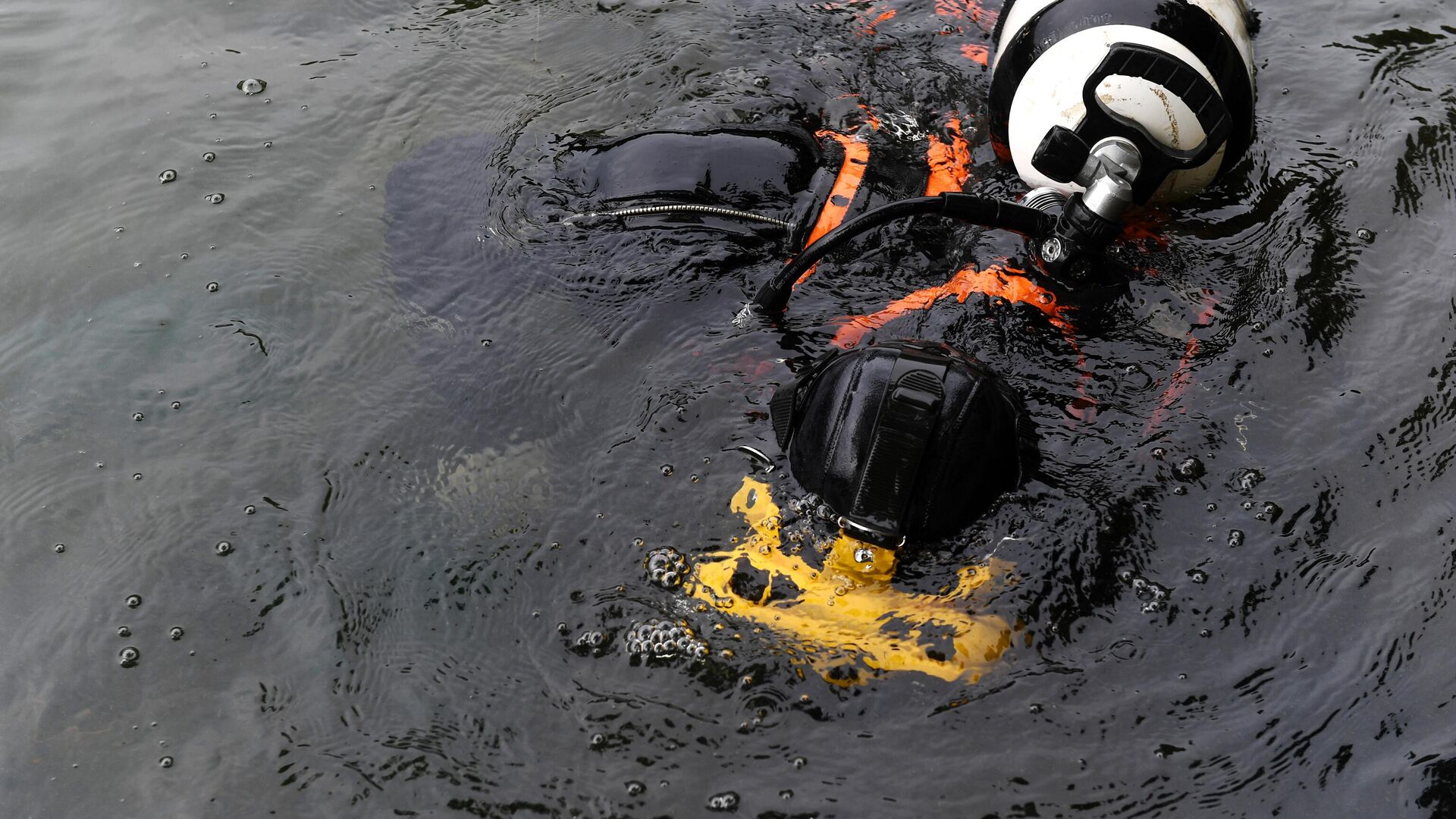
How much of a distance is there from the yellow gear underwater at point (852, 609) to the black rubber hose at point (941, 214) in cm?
101

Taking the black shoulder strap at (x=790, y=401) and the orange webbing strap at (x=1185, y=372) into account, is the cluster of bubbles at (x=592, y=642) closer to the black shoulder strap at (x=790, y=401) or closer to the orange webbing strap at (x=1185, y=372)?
the black shoulder strap at (x=790, y=401)

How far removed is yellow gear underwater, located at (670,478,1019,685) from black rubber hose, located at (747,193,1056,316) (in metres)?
1.01

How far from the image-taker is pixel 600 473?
11.9ft

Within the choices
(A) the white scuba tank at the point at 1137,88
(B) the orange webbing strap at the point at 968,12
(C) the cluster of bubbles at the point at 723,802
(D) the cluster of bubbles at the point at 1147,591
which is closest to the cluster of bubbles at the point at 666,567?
(C) the cluster of bubbles at the point at 723,802

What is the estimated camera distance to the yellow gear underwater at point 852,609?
10.1 ft

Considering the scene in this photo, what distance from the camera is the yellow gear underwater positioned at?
307cm

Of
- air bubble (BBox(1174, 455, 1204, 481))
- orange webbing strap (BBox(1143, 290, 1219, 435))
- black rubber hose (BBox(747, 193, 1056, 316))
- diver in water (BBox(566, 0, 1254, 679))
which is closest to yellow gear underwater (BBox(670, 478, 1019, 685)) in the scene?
diver in water (BBox(566, 0, 1254, 679))

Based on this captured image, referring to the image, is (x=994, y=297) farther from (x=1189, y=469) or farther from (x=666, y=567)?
(x=666, y=567)

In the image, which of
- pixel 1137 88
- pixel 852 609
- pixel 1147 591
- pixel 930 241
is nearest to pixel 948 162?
pixel 930 241

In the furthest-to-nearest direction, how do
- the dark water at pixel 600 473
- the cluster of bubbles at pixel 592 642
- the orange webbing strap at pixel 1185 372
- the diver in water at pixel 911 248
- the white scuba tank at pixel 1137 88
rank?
the orange webbing strap at pixel 1185 372 → the white scuba tank at pixel 1137 88 → the cluster of bubbles at pixel 592 642 → the diver in water at pixel 911 248 → the dark water at pixel 600 473

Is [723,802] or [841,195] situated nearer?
[723,802]

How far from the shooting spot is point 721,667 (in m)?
3.13

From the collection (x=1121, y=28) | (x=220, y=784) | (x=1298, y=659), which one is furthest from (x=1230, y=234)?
(x=220, y=784)

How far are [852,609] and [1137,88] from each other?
79.1 inches
